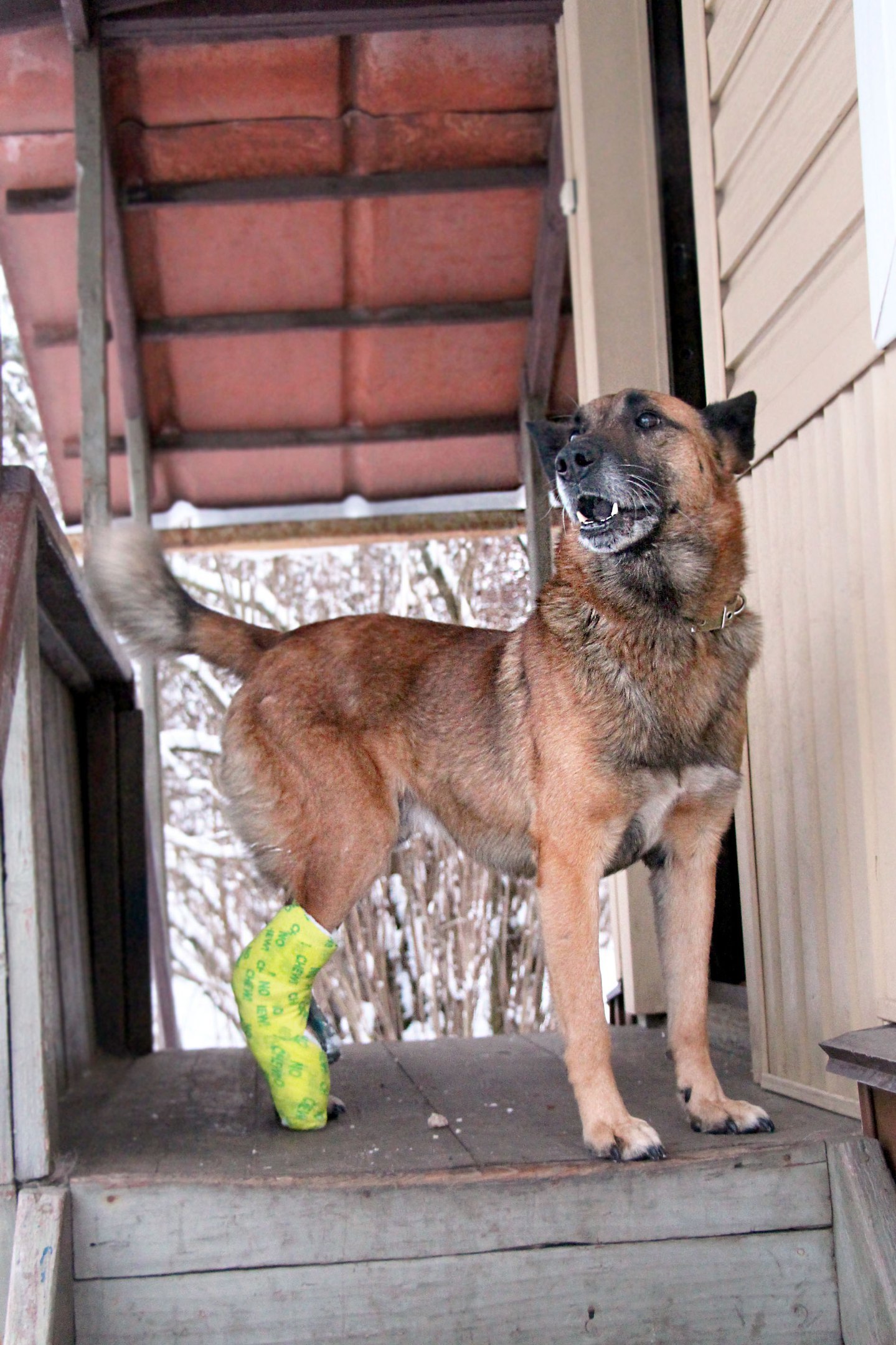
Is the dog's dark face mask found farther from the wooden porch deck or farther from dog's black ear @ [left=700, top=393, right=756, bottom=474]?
the wooden porch deck

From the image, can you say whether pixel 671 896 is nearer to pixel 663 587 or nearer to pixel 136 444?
pixel 663 587

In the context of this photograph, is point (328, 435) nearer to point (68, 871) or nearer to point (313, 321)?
point (313, 321)

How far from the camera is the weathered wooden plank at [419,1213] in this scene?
1.97 m

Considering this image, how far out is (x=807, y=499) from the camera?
95.1 inches

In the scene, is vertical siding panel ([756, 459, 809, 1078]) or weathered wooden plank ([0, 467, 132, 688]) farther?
vertical siding panel ([756, 459, 809, 1078])

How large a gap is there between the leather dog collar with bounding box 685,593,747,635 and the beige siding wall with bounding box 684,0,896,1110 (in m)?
0.13

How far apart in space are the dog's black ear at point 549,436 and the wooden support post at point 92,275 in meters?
2.53

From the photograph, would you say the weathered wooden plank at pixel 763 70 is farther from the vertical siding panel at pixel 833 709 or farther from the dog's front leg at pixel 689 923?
the dog's front leg at pixel 689 923

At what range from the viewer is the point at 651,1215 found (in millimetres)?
1987

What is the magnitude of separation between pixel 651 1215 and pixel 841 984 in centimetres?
58

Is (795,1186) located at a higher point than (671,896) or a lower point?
lower

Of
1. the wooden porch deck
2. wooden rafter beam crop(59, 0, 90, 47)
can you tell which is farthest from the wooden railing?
wooden rafter beam crop(59, 0, 90, 47)

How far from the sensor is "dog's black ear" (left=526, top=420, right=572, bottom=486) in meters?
2.64

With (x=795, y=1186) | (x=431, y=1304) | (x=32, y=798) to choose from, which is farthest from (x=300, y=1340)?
(x=32, y=798)
